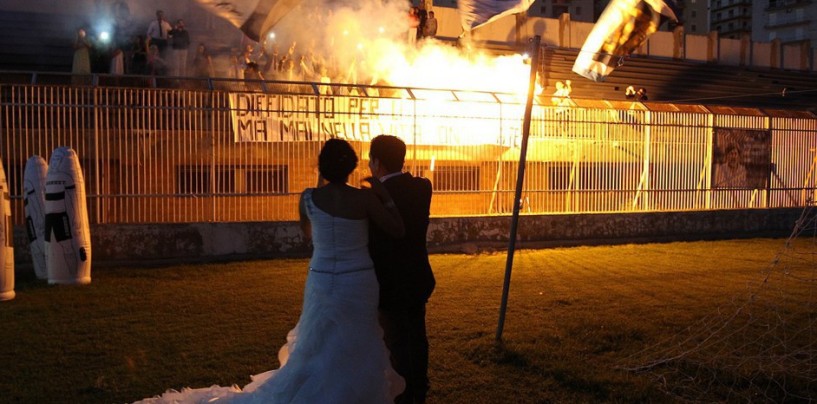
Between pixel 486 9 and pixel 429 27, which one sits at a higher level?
pixel 429 27

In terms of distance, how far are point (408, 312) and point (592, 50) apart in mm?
6112

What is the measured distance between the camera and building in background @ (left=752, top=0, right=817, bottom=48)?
2810 inches

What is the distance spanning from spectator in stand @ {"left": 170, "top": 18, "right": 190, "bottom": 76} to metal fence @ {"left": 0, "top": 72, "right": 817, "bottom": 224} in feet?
4.27

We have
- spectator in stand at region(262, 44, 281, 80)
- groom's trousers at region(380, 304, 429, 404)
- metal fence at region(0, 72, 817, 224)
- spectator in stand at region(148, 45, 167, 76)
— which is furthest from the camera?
spectator in stand at region(262, 44, 281, 80)

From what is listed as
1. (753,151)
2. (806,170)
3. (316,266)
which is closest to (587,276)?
(316,266)

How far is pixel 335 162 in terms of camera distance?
13.6 ft

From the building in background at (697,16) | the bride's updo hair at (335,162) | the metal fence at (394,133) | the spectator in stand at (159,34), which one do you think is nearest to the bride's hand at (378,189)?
the bride's updo hair at (335,162)

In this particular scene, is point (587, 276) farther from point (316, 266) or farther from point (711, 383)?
point (316, 266)

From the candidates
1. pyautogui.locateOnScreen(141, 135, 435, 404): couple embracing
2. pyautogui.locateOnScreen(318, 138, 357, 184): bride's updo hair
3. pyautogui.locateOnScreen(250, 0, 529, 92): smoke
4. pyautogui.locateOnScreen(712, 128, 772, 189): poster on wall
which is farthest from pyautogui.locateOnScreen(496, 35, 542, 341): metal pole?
pyautogui.locateOnScreen(250, 0, 529, 92): smoke

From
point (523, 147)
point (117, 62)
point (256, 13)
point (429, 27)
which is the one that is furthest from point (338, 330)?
point (429, 27)

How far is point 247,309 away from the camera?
7.66 metres

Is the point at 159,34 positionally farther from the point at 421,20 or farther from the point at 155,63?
the point at 421,20

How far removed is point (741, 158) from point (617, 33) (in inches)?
277

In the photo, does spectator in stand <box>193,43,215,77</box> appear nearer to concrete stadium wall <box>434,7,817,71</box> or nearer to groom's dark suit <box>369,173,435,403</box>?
concrete stadium wall <box>434,7,817,71</box>
